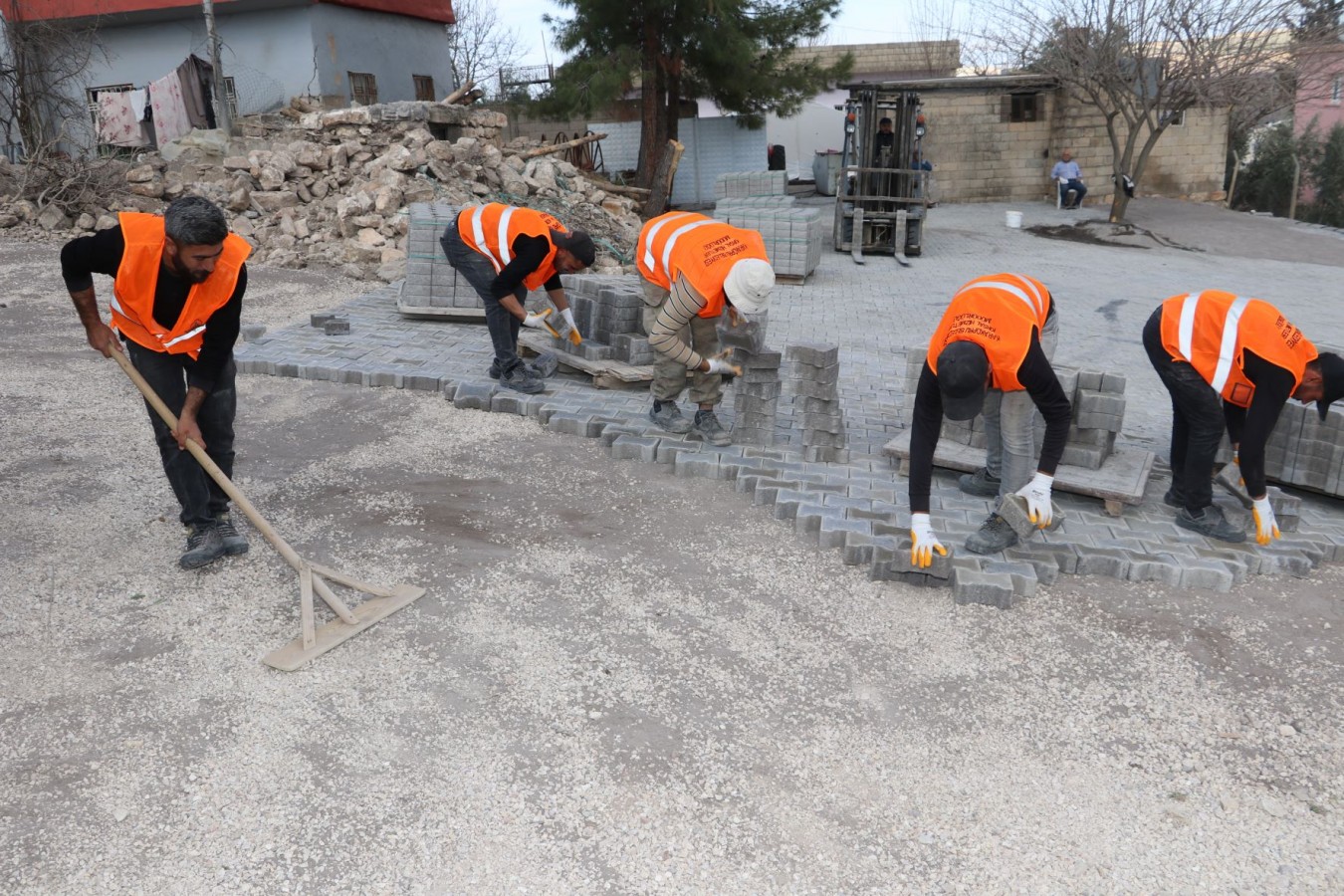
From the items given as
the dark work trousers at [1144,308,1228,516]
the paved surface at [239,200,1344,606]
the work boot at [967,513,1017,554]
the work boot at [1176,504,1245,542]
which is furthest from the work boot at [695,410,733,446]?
the work boot at [1176,504,1245,542]

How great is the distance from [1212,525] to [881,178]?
10.8m

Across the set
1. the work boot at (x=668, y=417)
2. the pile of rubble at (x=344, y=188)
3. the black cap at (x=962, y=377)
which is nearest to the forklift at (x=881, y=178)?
Result: the pile of rubble at (x=344, y=188)

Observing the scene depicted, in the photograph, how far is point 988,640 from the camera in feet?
11.9

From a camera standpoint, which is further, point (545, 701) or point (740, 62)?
point (740, 62)

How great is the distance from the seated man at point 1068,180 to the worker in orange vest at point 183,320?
1848 centimetres

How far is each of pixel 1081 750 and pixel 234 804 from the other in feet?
8.47

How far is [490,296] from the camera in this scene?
611 cm

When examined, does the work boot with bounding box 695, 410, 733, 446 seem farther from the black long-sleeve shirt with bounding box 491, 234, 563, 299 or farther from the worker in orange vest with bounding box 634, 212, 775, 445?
the black long-sleeve shirt with bounding box 491, 234, 563, 299

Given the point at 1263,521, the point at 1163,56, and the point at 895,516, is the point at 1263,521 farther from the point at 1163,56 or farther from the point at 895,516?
the point at 1163,56

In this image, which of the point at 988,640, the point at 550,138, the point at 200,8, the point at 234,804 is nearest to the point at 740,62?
the point at 550,138

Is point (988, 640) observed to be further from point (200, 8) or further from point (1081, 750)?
point (200, 8)

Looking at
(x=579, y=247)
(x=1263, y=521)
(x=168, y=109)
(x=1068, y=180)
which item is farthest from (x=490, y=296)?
(x=1068, y=180)

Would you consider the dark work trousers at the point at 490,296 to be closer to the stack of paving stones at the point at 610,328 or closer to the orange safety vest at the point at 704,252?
the stack of paving stones at the point at 610,328

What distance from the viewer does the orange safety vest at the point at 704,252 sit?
4852 mm
